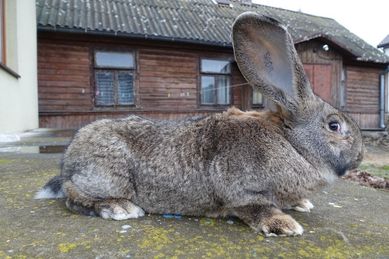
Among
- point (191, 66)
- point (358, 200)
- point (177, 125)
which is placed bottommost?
point (358, 200)

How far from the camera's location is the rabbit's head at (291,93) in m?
1.98

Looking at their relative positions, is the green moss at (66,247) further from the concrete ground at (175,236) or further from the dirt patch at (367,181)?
the dirt patch at (367,181)

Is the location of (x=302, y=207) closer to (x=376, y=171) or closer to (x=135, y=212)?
(x=135, y=212)

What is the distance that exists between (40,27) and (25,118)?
3665 mm

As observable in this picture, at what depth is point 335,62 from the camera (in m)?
16.8

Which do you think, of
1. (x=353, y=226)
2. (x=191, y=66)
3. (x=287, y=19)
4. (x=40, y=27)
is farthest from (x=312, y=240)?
(x=287, y=19)

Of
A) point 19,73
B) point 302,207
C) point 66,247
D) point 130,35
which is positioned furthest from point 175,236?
point 130,35

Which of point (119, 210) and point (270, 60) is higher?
point (270, 60)

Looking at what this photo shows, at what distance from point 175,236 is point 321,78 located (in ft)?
53.6

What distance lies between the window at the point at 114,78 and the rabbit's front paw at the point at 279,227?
11841 millimetres

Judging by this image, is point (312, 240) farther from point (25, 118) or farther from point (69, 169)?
point (25, 118)

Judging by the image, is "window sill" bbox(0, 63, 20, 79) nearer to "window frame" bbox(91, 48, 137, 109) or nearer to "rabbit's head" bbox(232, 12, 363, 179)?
"window frame" bbox(91, 48, 137, 109)

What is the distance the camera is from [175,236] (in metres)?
1.69

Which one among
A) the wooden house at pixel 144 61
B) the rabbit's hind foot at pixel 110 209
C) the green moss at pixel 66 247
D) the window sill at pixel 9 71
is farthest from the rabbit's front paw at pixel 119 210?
the wooden house at pixel 144 61
